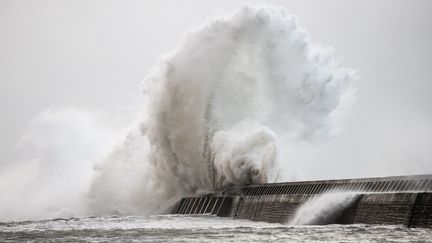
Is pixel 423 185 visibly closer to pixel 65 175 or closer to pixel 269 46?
pixel 269 46

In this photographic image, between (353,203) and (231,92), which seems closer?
(353,203)

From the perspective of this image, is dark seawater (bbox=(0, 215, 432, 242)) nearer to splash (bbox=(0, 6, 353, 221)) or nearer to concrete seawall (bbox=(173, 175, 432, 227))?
concrete seawall (bbox=(173, 175, 432, 227))

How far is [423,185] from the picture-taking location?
801 inches

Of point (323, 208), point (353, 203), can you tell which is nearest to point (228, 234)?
point (353, 203)

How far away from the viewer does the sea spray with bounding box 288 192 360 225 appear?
2255cm

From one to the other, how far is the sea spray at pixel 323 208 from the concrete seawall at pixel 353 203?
0.48ft

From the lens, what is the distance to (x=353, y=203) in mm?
22078

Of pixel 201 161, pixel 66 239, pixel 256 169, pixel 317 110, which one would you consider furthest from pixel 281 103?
pixel 66 239

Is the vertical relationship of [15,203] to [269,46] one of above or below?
below

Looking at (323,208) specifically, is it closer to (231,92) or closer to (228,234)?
(228,234)

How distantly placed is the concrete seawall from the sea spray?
0.15m

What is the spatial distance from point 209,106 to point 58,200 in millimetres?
15314

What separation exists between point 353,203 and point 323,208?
147 centimetres

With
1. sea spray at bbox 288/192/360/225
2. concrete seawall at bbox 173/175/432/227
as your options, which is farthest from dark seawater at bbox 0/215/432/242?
sea spray at bbox 288/192/360/225
